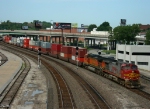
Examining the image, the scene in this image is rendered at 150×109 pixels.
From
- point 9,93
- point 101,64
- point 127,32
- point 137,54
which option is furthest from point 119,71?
point 127,32

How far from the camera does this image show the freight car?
3066 centimetres

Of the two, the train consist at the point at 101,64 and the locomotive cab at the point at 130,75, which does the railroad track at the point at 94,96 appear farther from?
the locomotive cab at the point at 130,75

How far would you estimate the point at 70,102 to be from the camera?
24250 millimetres

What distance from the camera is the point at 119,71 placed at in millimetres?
32281

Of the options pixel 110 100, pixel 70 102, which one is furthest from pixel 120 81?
pixel 70 102

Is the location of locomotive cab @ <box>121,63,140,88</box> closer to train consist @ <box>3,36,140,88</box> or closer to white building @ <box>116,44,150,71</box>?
train consist @ <box>3,36,140,88</box>

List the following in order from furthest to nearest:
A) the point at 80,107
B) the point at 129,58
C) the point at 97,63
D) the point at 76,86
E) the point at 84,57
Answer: the point at 129,58
the point at 84,57
the point at 97,63
the point at 76,86
the point at 80,107

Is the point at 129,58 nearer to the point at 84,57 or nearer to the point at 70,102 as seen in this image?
the point at 84,57

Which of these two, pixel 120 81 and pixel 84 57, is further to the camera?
pixel 84 57

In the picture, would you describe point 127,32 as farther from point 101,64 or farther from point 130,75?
point 130,75

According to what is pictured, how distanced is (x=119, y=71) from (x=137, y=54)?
4031 centimetres

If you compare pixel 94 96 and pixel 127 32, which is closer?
pixel 94 96

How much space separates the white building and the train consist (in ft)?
64.7

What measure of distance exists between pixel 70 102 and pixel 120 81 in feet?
36.3
